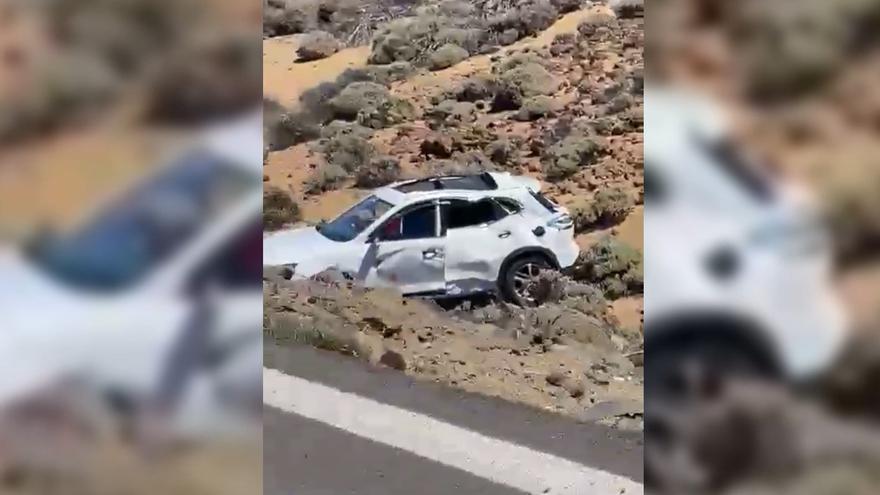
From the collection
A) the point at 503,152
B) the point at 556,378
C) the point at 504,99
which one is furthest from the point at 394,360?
the point at 504,99

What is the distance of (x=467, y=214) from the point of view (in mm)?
5098

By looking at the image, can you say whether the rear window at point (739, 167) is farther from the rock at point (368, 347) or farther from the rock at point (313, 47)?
the rock at point (368, 347)

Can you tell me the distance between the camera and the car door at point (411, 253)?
5105 millimetres

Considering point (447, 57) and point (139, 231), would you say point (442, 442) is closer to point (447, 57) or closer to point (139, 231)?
point (447, 57)

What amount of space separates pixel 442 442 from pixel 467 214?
3.93ft

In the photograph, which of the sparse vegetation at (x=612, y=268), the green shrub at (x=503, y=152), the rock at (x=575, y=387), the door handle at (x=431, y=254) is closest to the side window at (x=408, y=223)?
the door handle at (x=431, y=254)

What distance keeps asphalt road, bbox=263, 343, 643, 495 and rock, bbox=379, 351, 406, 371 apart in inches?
1.8

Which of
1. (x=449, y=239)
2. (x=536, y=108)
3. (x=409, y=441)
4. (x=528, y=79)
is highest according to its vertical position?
(x=528, y=79)

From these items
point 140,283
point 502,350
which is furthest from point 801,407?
point 140,283

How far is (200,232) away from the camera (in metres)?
2.99

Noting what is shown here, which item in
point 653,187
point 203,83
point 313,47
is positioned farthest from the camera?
point 313,47

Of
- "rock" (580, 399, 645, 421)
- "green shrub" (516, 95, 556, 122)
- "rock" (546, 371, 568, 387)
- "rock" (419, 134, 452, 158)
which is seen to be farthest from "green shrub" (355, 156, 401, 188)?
"rock" (580, 399, 645, 421)

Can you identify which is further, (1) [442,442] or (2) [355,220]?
(2) [355,220]

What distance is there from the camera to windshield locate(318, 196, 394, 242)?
5.10 metres
